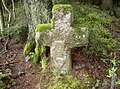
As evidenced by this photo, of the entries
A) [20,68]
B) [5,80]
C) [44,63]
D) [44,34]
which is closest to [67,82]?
[44,63]

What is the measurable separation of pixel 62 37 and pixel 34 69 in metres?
1.47

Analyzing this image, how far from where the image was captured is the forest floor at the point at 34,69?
547cm

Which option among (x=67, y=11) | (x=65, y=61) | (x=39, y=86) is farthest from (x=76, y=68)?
(x=67, y=11)

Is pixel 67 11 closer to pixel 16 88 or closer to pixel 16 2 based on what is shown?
pixel 16 88

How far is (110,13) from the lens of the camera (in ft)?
41.1

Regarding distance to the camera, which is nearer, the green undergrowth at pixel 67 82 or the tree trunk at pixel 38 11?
the green undergrowth at pixel 67 82

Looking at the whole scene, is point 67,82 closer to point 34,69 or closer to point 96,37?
point 34,69

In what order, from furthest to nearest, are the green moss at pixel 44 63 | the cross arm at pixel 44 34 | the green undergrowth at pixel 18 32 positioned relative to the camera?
the green undergrowth at pixel 18 32, the green moss at pixel 44 63, the cross arm at pixel 44 34

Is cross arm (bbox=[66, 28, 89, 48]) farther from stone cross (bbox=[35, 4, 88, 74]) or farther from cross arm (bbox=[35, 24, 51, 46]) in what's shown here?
cross arm (bbox=[35, 24, 51, 46])

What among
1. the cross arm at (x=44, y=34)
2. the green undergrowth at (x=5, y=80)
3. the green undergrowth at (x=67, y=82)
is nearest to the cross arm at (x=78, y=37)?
the cross arm at (x=44, y=34)

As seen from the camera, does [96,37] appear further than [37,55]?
Yes

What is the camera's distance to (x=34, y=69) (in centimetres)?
617

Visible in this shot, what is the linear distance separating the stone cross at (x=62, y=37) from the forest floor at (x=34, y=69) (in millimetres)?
341

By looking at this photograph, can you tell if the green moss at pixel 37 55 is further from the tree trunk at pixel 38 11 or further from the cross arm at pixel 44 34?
the tree trunk at pixel 38 11
